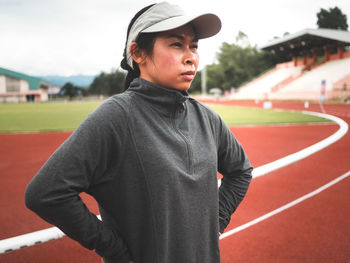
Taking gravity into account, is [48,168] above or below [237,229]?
above

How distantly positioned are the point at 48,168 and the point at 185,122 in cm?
58

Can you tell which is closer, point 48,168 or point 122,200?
point 48,168

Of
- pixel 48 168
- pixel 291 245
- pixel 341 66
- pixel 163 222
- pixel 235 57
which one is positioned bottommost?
pixel 291 245

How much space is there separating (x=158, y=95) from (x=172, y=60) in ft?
0.53

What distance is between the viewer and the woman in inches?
40.4

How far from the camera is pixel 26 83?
64188mm

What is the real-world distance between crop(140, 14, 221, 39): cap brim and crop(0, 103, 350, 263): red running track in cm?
237

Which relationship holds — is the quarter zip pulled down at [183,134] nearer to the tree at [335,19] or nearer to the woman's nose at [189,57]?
the woman's nose at [189,57]

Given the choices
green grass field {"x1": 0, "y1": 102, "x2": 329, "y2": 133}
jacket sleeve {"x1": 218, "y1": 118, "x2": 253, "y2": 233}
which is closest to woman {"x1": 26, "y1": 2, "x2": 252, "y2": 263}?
jacket sleeve {"x1": 218, "y1": 118, "x2": 253, "y2": 233}

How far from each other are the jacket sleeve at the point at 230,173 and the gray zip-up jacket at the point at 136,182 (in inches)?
9.3

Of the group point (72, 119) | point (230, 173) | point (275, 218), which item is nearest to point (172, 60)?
point (230, 173)

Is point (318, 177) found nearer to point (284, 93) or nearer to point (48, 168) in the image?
point (48, 168)

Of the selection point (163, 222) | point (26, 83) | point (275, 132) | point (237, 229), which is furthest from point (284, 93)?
point (26, 83)

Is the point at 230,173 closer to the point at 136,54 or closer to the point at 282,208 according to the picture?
the point at 136,54
